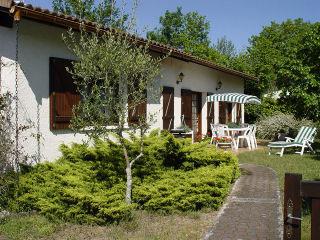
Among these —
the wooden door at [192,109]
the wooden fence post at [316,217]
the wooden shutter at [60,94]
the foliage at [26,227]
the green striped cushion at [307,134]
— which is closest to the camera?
the wooden fence post at [316,217]

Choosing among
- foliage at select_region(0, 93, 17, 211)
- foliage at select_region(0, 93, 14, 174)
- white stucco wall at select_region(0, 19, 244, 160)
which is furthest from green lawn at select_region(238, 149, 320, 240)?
foliage at select_region(0, 93, 14, 174)

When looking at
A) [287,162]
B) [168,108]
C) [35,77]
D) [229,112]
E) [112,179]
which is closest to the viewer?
[112,179]

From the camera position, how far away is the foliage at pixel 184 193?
7094mm

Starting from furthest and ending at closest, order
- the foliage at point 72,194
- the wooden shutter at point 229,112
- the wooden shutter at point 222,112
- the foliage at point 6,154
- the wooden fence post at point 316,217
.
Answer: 1. the wooden shutter at point 229,112
2. the wooden shutter at point 222,112
3. the foliage at point 6,154
4. the foliage at point 72,194
5. the wooden fence post at point 316,217

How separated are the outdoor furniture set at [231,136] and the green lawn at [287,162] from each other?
3.39ft

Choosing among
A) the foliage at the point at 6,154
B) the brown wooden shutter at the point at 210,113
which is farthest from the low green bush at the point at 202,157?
the brown wooden shutter at the point at 210,113

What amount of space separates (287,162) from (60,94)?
7.08 m

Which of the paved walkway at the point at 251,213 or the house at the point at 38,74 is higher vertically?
the house at the point at 38,74

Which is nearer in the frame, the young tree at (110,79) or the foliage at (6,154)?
the young tree at (110,79)

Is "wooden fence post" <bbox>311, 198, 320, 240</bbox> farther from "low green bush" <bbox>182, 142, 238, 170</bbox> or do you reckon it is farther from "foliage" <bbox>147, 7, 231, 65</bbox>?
"foliage" <bbox>147, 7, 231, 65</bbox>

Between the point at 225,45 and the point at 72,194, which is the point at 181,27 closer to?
the point at 225,45

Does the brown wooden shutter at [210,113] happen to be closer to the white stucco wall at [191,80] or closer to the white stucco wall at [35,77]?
the white stucco wall at [191,80]

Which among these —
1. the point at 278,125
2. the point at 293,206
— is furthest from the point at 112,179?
the point at 278,125

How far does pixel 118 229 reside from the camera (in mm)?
6109
